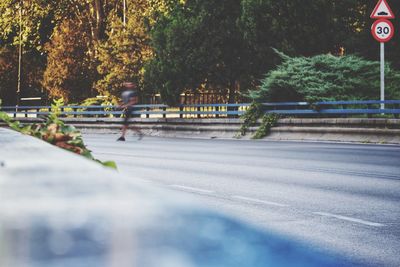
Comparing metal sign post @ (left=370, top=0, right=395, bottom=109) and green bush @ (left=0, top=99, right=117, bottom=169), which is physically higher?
metal sign post @ (left=370, top=0, right=395, bottom=109)

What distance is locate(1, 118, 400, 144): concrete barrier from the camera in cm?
2184

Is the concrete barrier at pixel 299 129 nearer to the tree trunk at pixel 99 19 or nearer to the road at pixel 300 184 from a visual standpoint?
the road at pixel 300 184

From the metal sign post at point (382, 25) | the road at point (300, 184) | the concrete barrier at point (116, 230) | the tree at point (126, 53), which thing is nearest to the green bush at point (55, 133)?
the road at point (300, 184)

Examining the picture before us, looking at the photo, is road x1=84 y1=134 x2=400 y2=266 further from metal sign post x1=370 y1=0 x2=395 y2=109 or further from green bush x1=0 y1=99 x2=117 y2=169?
metal sign post x1=370 y1=0 x2=395 y2=109

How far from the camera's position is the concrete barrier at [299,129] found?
71.7 feet

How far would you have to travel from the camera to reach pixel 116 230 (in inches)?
59.5

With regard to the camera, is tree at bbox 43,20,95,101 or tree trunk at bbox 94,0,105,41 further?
tree at bbox 43,20,95,101

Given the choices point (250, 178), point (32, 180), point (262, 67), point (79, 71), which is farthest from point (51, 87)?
point (32, 180)

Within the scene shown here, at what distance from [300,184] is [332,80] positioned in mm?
14328

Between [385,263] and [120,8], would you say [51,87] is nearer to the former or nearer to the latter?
[120,8]

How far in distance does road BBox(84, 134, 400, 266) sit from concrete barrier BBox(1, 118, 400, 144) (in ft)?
3.49

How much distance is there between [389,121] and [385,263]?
15.8 meters

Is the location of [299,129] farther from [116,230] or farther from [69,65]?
[69,65]

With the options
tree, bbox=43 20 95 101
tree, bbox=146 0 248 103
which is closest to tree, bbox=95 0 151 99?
tree, bbox=43 20 95 101
